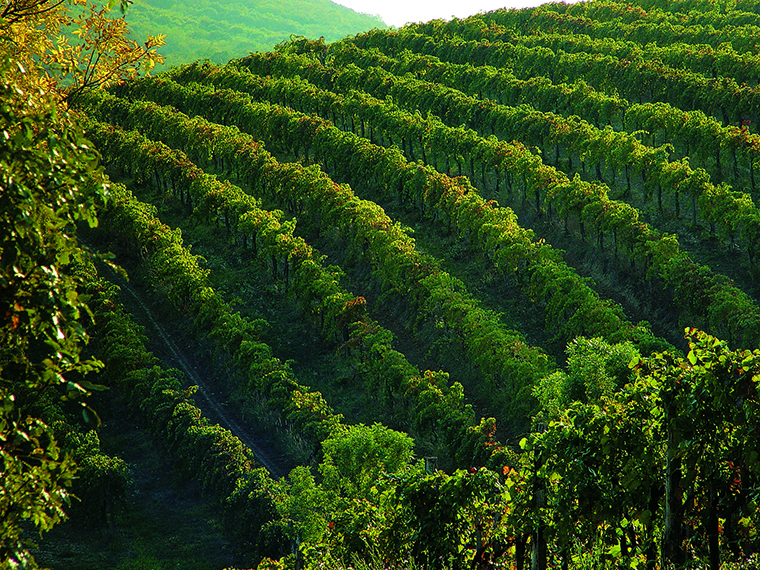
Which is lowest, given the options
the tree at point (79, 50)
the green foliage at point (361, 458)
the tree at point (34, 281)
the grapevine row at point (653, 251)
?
the green foliage at point (361, 458)

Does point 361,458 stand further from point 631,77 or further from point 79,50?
point 631,77

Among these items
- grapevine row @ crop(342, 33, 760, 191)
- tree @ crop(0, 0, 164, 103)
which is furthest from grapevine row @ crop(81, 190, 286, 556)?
grapevine row @ crop(342, 33, 760, 191)

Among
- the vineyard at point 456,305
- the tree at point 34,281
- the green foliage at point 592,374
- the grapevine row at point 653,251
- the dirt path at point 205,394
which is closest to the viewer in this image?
the tree at point 34,281

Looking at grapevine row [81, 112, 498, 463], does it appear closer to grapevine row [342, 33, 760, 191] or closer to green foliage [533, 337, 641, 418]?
green foliage [533, 337, 641, 418]

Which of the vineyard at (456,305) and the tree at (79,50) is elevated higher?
the tree at (79,50)

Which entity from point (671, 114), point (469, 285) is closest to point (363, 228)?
point (469, 285)

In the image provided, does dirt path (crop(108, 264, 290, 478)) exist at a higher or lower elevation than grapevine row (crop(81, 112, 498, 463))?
lower

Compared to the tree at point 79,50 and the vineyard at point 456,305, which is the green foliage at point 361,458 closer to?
the vineyard at point 456,305

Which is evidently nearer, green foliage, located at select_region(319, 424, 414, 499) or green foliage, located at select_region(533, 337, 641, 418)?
green foliage, located at select_region(319, 424, 414, 499)

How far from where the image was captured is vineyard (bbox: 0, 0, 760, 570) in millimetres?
11500

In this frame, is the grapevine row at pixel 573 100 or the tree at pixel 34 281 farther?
the grapevine row at pixel 573 100

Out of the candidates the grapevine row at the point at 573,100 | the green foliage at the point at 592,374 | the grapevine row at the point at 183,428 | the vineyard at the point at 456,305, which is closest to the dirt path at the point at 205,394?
the vineyard at the point at 456,305

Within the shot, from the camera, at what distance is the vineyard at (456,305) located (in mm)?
11500

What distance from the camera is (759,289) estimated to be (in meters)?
43.6
